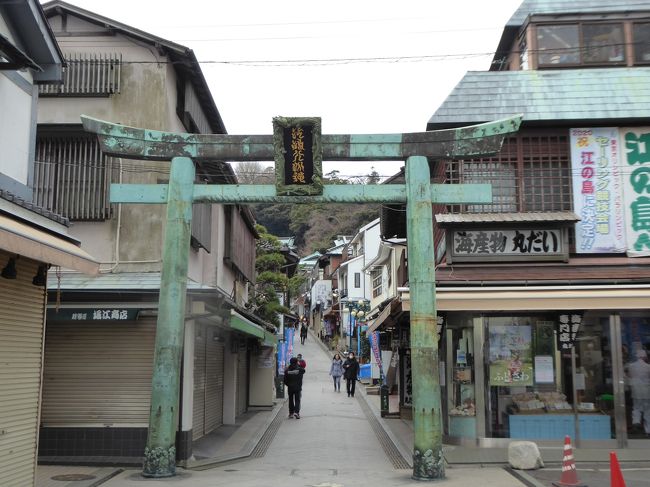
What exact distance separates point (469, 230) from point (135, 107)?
796cm

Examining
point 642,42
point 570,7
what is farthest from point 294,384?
point 642,42

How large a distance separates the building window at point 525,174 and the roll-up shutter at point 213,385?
780 centimetres

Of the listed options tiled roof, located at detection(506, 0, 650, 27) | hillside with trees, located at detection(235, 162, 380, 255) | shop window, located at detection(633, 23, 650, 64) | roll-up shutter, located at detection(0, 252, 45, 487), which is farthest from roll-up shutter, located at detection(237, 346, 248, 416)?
hillside with trees, located at detection(235, 162, 380, 255)

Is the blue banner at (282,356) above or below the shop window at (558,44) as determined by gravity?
below

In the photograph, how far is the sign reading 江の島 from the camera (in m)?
12.5

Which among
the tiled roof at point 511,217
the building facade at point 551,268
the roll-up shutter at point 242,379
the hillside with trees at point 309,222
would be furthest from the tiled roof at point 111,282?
Answer: the hillside with trees at point 309,222

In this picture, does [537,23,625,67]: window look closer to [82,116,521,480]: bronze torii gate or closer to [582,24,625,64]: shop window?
[582,24,625,64]: shop window

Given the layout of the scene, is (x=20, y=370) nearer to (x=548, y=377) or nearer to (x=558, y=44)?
(x=548, y=377)

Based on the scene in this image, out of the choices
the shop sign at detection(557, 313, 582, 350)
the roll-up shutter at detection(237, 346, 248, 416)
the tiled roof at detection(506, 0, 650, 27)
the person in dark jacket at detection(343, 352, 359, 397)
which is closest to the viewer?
the shop sign at detection(557, 313, 582, 350)

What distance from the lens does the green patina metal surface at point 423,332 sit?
11211mm

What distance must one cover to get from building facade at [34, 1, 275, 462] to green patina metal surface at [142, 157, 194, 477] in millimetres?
902

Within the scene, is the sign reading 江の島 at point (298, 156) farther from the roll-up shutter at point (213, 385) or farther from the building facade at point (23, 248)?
the roll-up shutter at point (213, 385)

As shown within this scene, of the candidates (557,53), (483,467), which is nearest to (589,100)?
(557,53)

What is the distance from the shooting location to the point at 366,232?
46375 millimetres
